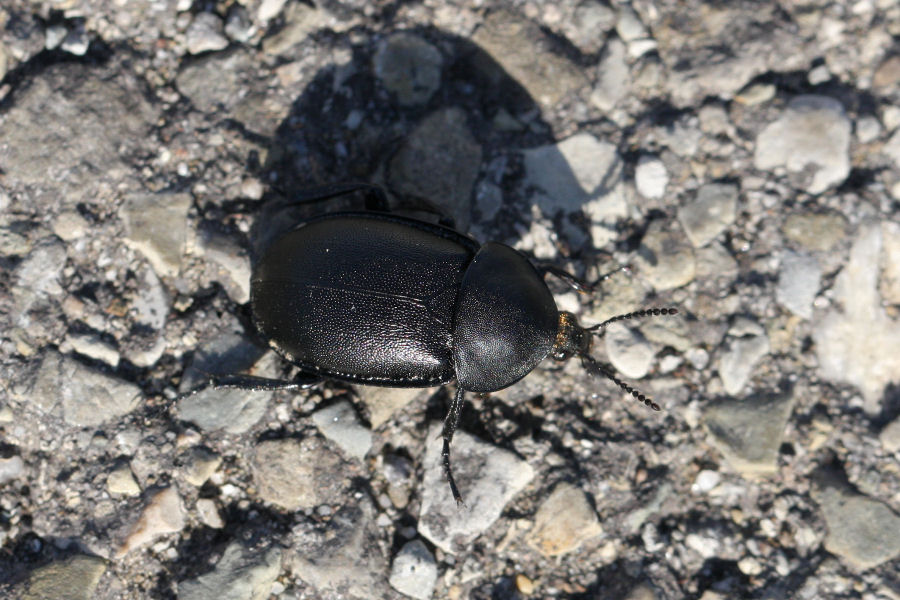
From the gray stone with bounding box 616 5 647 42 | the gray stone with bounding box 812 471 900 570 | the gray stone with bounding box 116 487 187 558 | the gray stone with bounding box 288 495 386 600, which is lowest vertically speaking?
the gray stone with bounding box 812 471 900 570

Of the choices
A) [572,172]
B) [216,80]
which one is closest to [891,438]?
[572,172]

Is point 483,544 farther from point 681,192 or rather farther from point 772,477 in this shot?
point 681,192

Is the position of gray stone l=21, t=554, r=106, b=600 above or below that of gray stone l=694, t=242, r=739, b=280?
below

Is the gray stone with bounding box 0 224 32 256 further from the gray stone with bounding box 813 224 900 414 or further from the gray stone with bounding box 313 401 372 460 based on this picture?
the gray stone with bounding box 813 224 900 414

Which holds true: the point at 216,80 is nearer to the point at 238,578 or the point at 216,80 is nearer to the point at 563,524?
the point at 238,578

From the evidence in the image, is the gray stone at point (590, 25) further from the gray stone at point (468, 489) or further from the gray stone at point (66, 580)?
the gray stone at point (66, 580)

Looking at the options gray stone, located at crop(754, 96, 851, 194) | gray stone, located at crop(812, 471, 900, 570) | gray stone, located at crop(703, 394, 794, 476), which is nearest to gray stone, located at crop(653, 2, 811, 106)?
gray stone, located at crop(754, 96, 851, 194)
